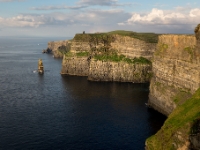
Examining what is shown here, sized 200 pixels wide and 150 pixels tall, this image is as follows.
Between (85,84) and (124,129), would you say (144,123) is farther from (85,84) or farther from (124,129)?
(85,84)

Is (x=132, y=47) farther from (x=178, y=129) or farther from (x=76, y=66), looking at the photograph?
(x=178, y=129)

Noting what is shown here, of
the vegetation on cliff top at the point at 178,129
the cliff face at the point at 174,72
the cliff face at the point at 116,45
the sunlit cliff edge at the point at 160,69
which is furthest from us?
the cliff face at the point at 116,45

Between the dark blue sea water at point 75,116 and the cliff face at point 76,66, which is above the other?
the cliff face at point 76,66

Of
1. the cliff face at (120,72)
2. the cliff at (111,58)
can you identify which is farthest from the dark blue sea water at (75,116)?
the cliff at (111,58)

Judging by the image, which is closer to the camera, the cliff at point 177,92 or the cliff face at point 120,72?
the cliff at point 177,92

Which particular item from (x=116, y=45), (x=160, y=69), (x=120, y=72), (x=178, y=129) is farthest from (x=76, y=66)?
(x=178, y=129)

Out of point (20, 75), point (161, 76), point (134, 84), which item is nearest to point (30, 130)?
point (161, 76)

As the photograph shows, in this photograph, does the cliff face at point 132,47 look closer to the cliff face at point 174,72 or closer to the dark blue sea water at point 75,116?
the dark blue sea water at point 75,116
